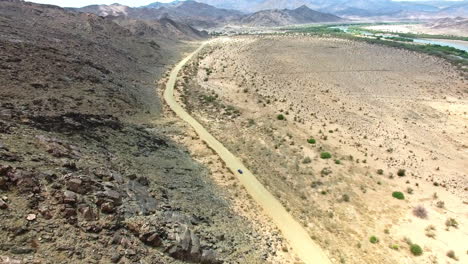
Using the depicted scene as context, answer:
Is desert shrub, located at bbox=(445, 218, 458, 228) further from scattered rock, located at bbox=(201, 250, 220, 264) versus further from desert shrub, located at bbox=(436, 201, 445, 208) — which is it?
scattered rock, located at bbox=(201, 250, 220, 264)

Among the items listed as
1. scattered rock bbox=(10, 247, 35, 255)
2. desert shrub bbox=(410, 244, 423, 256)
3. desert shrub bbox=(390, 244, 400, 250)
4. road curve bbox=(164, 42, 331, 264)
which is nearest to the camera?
scattered rock bbox=(10, 247, 35, 255)

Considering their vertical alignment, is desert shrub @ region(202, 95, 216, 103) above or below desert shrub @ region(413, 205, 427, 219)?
above

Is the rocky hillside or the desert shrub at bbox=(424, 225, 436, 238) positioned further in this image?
the desert shrub at bbox=(424, 225, 436, 238)

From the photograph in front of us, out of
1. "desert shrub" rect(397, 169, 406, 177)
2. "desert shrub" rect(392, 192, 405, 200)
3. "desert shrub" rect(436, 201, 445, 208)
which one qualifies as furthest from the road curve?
"desert shrub" rect(397, 169, 406, 177)

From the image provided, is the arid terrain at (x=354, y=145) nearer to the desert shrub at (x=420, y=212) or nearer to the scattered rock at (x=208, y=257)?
the desert shrub at (x=420, y=212)

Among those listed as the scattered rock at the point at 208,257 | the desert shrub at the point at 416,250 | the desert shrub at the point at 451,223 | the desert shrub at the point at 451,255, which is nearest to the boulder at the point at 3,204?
the scattered rock at the point at 208,257

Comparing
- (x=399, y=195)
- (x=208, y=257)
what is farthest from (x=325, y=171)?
(x=208, y=257)
